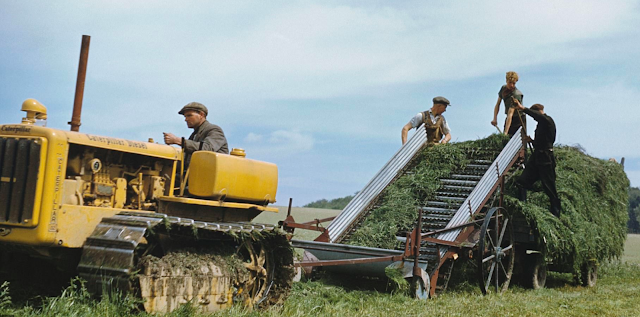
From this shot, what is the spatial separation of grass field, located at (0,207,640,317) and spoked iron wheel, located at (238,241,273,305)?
270 mm

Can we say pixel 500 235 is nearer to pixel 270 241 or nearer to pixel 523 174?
pixel 523 174

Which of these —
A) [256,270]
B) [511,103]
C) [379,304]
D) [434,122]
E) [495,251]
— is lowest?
[379,304]

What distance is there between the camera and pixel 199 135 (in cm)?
764

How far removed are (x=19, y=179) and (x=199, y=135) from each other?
2.19m

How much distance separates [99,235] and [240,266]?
1.52 meters

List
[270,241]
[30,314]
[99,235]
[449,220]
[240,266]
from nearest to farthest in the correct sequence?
1. [30,314]
2. [99,235]
3. [240,266]
4. [270,241]
5. [449,220]

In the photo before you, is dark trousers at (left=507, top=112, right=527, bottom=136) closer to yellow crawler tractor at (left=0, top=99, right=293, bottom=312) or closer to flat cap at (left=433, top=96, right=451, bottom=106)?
flat cap at (left=433, top=96, right=451, bottom=106)

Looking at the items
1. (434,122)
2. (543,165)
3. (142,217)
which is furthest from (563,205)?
(142,217)

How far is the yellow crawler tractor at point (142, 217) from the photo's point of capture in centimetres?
586

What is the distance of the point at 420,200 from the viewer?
33.8 feet

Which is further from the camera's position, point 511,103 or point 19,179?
point 511,103

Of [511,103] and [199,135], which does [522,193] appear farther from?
[199,135]

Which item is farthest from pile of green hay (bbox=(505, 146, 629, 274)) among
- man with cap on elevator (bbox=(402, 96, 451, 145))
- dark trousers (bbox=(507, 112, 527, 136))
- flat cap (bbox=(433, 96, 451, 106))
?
flat cap (bbox=(433, 96, 451, 106))

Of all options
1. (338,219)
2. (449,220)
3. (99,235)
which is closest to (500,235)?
(449,220)
